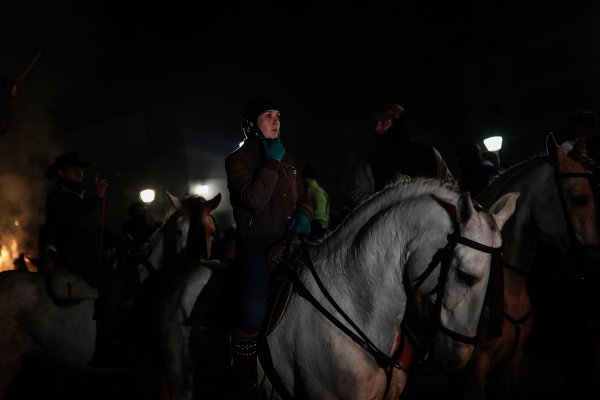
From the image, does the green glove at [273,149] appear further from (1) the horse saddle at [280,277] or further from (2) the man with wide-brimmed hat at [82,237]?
(2) the man with wide-brimmed hat at [82,237]

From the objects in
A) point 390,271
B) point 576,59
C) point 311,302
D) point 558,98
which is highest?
point 576,59

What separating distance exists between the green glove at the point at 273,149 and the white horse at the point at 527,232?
96.4 inches

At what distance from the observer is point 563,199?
471 centimetres

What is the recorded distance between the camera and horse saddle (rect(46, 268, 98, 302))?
6.15m

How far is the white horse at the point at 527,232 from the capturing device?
4672mm

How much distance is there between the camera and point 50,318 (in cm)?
631

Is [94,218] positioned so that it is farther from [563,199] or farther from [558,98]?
[558,98]

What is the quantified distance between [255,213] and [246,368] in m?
1.14

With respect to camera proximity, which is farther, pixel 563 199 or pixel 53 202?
pixel 53 202

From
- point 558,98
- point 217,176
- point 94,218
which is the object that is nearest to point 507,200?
point 94,218

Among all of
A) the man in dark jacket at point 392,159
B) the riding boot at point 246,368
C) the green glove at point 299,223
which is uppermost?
the man in dark jacket at point 392,159

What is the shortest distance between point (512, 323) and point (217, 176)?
34.5 meters

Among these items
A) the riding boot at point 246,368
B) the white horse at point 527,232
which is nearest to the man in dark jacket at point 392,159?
the white horse at point 527,232

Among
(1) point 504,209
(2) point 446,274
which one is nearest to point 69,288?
(2) point 446,274
